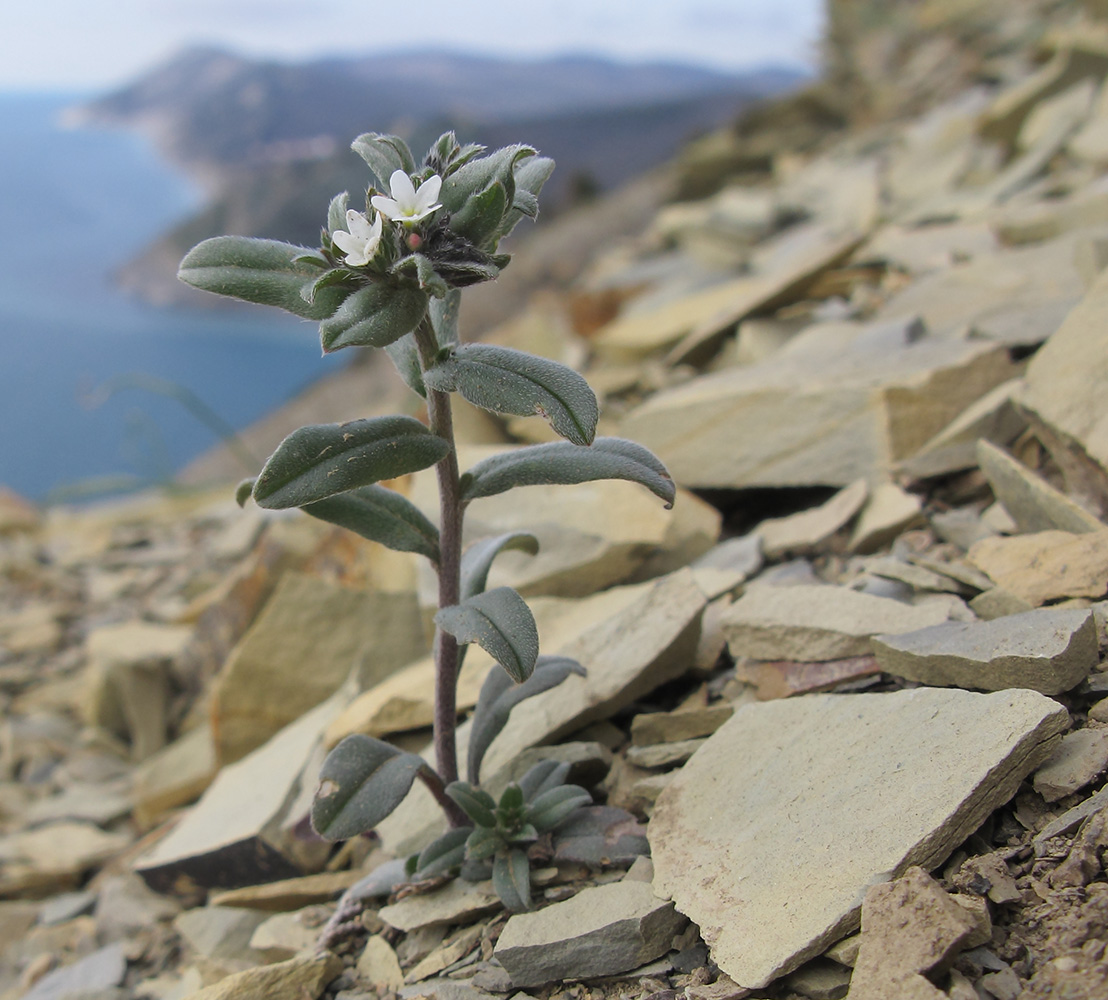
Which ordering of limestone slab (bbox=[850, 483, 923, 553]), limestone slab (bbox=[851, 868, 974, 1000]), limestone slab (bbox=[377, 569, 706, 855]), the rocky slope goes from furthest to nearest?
limestone slab (bbox=[850, 483, 923, 553]) → limestone slab (bbox=[377, 569, 706, 855]) → the rocky slope → limestone slab (bbox=[851, 868, 974, 1000])

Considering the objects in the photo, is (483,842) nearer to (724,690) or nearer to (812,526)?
(724,690)

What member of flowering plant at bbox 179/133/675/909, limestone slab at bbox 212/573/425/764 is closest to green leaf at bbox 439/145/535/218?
flowering plant at bbox 179/133/675/909

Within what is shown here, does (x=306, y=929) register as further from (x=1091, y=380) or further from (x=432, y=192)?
(x=1091, y=380)

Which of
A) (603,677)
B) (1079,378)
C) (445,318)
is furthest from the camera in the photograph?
(1079,378)

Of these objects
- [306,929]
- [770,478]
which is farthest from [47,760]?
[770,478]

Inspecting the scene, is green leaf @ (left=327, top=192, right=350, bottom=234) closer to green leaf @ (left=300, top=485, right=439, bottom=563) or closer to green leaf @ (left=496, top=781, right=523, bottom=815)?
green leaf @ (left=300, top=485, right=439, bottom=563)

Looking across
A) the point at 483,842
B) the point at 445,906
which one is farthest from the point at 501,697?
the point at 445,906

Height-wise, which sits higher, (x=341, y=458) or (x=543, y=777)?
(x=341, y=458)
